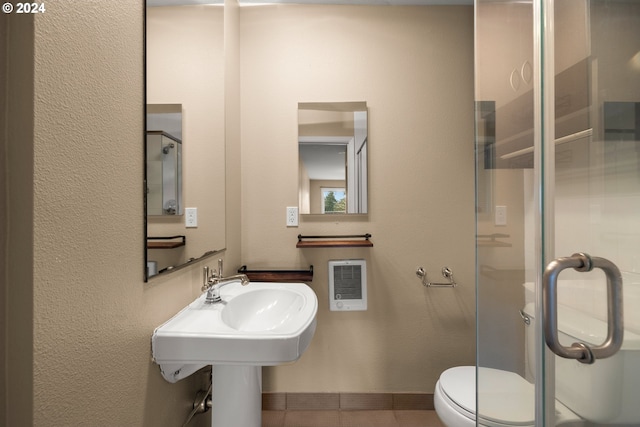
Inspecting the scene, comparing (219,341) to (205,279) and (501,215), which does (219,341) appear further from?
(501,215)

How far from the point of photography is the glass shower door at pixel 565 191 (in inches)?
20.8

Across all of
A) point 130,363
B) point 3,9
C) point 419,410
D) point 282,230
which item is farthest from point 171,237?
point 419,410

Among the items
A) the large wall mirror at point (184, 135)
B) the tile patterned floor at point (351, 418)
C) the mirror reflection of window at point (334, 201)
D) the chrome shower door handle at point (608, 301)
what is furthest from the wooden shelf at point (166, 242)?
the tile patterned floor at point (351, 418)

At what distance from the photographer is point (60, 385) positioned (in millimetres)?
539

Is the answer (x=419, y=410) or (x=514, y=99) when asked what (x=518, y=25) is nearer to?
(x=514, y=99)

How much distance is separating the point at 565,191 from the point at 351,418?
167cm

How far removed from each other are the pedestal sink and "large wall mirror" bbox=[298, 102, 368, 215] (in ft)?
2.12

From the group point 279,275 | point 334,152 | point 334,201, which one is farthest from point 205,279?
point 334,152

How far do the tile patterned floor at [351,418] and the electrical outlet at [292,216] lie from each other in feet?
3.83

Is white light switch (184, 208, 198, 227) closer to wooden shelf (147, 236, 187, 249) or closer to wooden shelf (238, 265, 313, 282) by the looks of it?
wooden shelf (147, 236, 187, 249)

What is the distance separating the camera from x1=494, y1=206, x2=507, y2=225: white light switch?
2.58 feet

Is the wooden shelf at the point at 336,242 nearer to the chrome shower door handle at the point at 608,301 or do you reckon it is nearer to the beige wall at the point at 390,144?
the beige wall at the point at 390,144

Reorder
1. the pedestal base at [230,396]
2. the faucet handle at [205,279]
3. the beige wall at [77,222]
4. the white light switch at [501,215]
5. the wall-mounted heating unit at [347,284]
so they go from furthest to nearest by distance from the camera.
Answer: the wall-mounted heating unit at [347,284]
the faucet handle at [205,279]
the pedestal base at [230,396]
the white light switch at [501,215]
the beige wall at [77,222]

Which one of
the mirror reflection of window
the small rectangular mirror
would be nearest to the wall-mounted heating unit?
the mirror reflection of window
